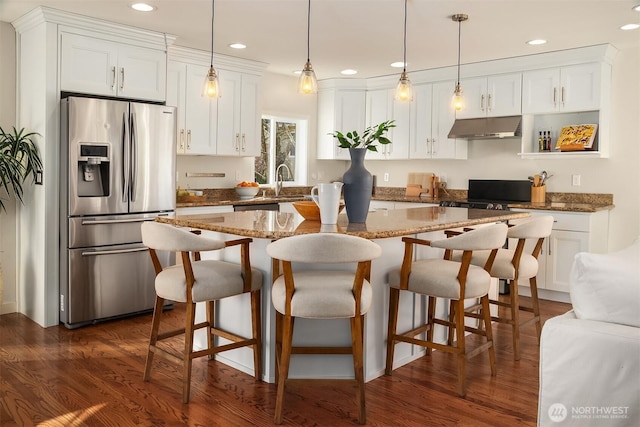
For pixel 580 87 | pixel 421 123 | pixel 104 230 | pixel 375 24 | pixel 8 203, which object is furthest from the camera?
pixel 421 123

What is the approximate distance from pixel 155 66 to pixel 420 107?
3086 mm

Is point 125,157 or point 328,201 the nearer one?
point 328,201

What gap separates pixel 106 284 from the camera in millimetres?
4340

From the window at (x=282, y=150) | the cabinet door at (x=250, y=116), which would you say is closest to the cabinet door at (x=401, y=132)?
the window at (x=282, y=150)

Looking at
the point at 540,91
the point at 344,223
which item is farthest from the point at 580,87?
the point at 344,223

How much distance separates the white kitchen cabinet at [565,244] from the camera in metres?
4.94

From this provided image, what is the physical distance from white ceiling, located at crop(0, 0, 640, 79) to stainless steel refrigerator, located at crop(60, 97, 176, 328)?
2.49ft

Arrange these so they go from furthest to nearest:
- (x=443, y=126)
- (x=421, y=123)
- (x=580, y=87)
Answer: (x=421, y=123), (x=443, y=126), (x=580, y=87)

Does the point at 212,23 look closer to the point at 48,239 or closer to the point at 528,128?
the point at 48,239

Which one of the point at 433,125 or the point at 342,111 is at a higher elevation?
the point at 342,111

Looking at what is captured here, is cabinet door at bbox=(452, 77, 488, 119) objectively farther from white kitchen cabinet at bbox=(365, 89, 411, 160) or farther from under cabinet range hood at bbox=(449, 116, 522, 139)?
white kitchen cabinet at bbox=(365, 89, 411, 160)

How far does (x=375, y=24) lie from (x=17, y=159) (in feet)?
10.2

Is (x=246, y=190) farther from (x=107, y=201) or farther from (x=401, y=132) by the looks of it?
(x=401, y=132)

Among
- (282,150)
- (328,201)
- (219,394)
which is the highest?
(282,150)
